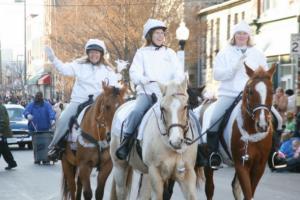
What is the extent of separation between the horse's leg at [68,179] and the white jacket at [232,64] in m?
2.81

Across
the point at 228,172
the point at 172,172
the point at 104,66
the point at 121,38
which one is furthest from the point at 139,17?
the point at 172,172

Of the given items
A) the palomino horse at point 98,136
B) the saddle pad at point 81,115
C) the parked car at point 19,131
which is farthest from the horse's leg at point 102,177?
the parked car at point 19,131

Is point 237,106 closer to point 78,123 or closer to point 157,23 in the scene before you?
point 157,23

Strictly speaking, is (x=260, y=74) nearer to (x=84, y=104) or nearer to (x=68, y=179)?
(x=84, y=104)

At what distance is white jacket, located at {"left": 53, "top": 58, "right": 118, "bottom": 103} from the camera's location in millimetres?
12836

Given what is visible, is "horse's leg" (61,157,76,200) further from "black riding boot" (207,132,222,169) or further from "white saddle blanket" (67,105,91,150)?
"black riding boot" (207,132,222,169)

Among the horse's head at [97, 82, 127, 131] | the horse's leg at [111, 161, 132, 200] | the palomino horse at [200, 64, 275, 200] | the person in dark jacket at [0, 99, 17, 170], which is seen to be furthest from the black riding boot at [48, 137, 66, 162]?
the person in dark jacket at [0, 99, 17, 170]

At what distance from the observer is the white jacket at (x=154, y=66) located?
1089cm

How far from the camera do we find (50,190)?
1619 cm

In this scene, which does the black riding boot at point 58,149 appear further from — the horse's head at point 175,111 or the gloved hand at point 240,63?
the horse's head at point 175,111

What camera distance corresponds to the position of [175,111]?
31.1ft

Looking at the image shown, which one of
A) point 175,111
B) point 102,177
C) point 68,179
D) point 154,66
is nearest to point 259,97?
point 154,66

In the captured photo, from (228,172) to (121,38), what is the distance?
83.1ft

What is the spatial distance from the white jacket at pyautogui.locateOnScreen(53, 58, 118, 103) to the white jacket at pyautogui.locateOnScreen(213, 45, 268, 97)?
6.12 ft
